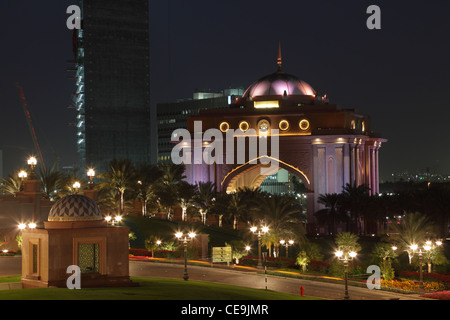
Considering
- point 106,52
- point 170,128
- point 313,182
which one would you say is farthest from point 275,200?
point 170,128

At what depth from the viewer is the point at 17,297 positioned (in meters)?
27.8

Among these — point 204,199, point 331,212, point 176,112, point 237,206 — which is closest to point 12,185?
point 204,199

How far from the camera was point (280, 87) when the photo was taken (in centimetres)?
9612

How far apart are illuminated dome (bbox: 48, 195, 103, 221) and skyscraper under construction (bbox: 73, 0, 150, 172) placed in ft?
393

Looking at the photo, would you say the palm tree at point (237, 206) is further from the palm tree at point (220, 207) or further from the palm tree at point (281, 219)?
the palm tree at point (281, 219)

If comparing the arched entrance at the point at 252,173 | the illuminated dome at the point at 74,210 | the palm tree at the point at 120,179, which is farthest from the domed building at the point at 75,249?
the arched entrance at the point at 252,173

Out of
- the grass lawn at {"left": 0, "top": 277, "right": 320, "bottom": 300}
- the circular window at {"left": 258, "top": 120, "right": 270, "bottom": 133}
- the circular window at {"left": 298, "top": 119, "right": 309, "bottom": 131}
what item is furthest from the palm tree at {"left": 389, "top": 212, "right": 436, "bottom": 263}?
the circular window at {"left": 258, "top": 120, "right": 270, "bottom": 133}

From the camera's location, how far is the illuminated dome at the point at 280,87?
95875 millimetres

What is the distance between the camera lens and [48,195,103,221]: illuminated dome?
33469 millimetres

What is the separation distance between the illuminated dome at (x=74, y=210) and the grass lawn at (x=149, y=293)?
3607mm

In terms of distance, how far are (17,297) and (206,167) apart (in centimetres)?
6450

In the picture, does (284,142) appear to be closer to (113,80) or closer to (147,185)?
(147,185)

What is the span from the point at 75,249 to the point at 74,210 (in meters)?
1.72
